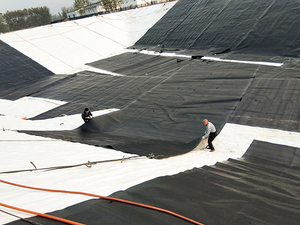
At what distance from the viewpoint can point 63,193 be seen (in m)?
3.05

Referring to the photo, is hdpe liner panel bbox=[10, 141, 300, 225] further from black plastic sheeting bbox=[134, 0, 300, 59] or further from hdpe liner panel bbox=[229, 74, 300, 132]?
black plastic sheeting bbox=[134, 0, 300, 59]

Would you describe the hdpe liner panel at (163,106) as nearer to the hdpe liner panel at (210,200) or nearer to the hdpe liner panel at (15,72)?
the hdpe liner panel at (210,200)

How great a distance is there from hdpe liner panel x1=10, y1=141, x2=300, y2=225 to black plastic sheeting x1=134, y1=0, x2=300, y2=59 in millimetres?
9444

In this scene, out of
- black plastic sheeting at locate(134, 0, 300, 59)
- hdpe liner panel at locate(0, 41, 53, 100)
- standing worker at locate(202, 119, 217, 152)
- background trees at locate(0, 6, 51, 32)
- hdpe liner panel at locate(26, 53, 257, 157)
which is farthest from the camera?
background trees at locate(0, 6, 51, 32)

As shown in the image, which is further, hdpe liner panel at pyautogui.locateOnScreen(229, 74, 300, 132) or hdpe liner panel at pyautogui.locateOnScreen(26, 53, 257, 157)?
hdpe liner panel at pyautogui.locateOnScreen(229, 74, 300, 132)

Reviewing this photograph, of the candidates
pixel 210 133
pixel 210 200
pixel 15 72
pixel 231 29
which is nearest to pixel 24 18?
pixel 15 72

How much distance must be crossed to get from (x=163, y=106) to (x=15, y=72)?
12.4m

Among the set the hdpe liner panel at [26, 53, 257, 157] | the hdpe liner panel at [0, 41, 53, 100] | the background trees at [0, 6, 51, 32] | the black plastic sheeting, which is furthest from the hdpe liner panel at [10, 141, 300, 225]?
the background trees at [0, 6, 51, 32]

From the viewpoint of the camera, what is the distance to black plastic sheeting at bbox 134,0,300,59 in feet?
40.5

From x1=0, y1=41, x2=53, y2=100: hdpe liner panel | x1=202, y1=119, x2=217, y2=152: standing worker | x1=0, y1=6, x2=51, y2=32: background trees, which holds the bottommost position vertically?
x1=202, y1=119, x2=217, y2=152: standing worker

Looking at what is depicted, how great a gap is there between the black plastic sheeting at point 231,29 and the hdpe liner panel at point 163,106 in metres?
2.85

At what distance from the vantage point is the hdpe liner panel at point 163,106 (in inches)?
255

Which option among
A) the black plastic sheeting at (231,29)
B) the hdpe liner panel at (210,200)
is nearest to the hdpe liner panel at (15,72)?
the black plastic sheeting at (231,29)

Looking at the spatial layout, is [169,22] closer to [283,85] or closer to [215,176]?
[283,85]
